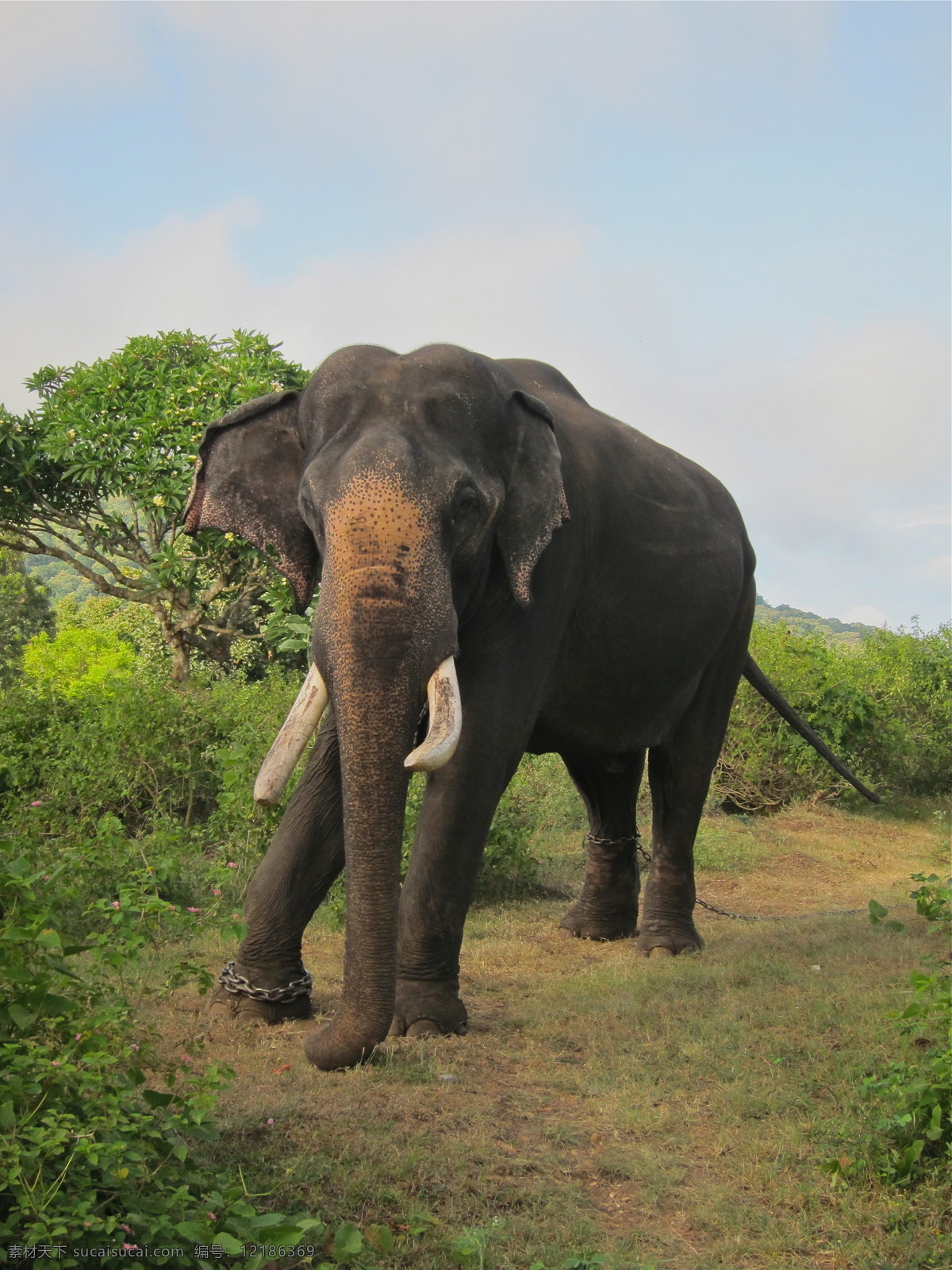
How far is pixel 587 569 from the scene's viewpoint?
5730mm

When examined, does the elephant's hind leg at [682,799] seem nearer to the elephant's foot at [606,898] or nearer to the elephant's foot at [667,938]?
the elephant's foot at [667,938]

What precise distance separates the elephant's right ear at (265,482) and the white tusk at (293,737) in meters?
0.85

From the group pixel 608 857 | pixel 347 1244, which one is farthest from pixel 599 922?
pixel 347 1244

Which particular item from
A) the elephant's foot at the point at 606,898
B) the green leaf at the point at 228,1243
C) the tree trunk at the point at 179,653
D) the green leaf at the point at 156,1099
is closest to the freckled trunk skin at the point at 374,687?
the green leaf at the point at 156,1099

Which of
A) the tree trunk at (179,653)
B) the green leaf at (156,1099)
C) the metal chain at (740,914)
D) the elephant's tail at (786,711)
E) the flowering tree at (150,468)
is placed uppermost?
the flowering tree at (150,468)

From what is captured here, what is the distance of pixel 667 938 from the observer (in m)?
6.84

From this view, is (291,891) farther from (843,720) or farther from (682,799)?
(843,720)

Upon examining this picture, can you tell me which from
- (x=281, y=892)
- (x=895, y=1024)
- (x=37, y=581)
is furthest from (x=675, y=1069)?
(x=37, y=581)

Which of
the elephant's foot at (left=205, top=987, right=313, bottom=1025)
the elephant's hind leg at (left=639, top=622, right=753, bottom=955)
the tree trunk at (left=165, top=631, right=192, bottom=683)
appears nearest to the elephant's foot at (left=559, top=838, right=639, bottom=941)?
the elephant's hind leg at (left=639, top=622, right=753, bottom=955)

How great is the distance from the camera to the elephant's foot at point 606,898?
24.1 feet

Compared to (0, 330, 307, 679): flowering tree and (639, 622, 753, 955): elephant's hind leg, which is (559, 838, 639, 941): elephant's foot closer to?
(639, 622, 753, 955): elephant's hind leg

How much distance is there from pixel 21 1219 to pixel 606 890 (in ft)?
16.7

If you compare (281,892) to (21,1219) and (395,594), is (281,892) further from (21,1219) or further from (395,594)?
(21,1219)

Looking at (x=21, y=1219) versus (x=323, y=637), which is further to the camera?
(x=323, y=637)
